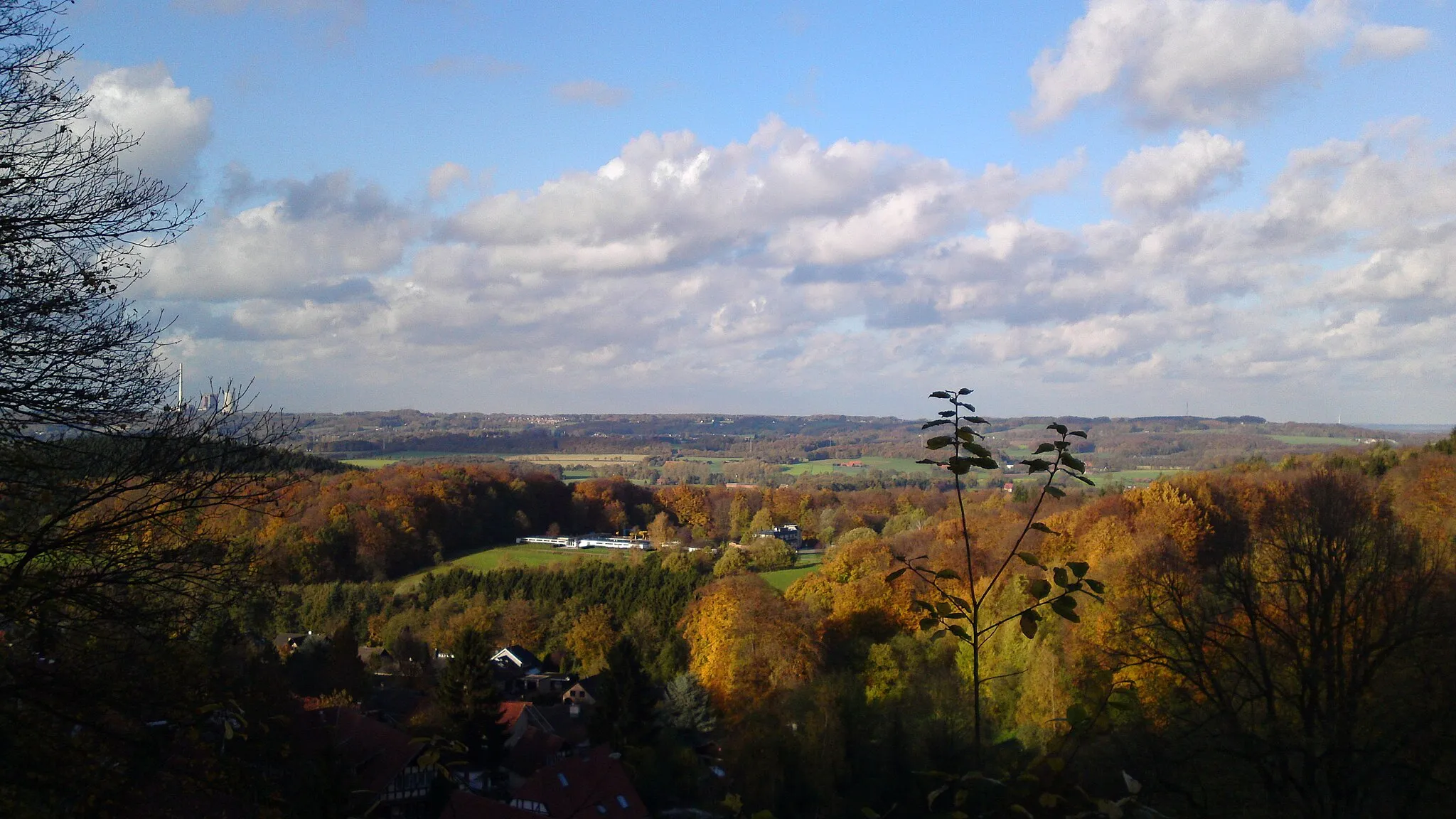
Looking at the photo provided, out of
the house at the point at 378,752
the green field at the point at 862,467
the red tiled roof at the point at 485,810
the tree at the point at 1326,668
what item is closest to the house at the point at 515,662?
the house at the point at 378,752

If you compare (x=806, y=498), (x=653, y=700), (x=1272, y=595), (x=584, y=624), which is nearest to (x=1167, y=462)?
(x=806, y=498)

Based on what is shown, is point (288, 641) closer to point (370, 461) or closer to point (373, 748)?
point (373, 748)

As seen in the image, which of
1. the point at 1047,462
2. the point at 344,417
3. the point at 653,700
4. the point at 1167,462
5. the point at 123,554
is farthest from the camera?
the point at 344,417

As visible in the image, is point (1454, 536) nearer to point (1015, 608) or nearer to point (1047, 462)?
point (1015, 608)

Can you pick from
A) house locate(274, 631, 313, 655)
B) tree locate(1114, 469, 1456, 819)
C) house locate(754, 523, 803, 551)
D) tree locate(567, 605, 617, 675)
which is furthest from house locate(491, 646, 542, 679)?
tree locate(1114, 469, 1456, 819)

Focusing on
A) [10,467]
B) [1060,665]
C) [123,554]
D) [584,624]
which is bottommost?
[584,624]

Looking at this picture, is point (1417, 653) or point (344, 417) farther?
point (344, 417)
